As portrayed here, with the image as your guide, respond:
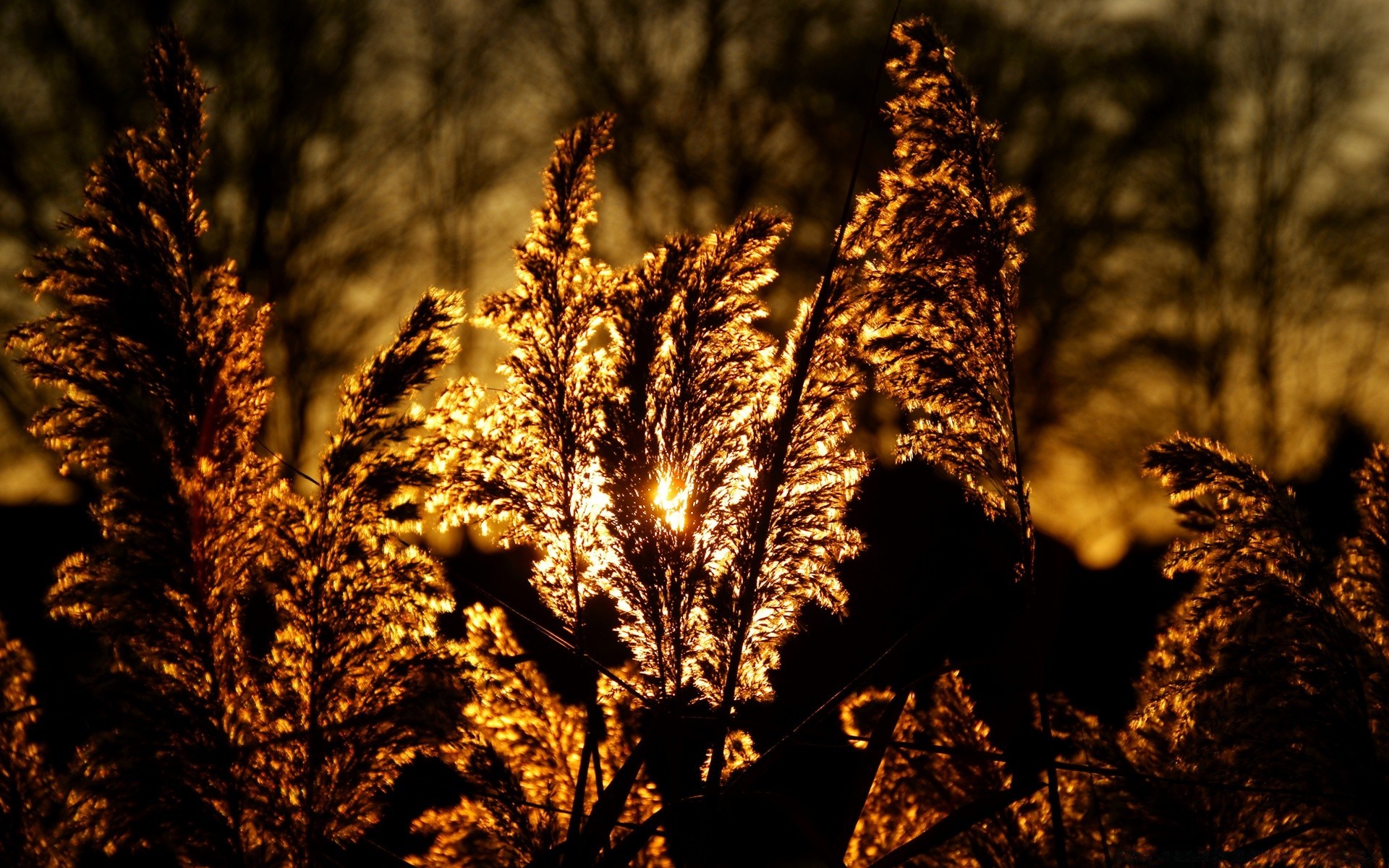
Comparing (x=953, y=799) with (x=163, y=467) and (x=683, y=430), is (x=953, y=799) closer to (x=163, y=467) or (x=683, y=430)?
(x=683, y=430)

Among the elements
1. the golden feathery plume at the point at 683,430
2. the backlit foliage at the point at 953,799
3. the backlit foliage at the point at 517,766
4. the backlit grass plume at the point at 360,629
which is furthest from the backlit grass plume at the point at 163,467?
the backlit foliage at the point at 953,799

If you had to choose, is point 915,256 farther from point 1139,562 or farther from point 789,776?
point 1139,562

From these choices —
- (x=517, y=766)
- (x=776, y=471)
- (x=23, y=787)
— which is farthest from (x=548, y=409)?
(x=517, y=766)

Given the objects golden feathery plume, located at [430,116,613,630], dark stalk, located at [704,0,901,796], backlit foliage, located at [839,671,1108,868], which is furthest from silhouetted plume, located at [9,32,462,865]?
backlit foliage, located at [839,671,1108,868]

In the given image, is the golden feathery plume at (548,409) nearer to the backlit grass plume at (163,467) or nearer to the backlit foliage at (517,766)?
the backlit grass plume at (163,467)

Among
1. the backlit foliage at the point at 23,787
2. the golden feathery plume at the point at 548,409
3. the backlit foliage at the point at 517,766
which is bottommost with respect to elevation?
the backlit foliage at the point at 23,787

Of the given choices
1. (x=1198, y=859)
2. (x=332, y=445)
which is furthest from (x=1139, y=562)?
(x=332, y=445)

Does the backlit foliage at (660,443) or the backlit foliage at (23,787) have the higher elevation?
the backlit foliage at (660,443)
